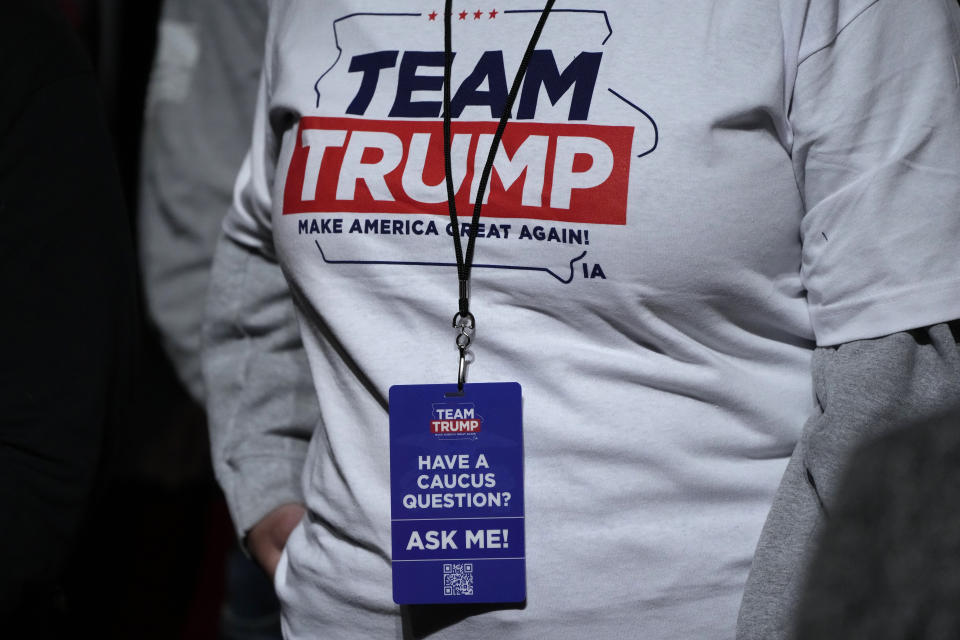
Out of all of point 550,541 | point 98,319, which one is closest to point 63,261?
point 98,319

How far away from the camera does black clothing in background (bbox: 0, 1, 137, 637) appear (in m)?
1.21

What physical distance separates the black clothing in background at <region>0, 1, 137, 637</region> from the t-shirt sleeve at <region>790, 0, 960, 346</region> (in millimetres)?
854

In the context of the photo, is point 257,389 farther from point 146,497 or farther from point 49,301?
point 146,497

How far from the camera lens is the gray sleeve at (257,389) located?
A: 4.52 ft

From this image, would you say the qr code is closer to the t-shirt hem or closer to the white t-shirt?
the white t-shirt

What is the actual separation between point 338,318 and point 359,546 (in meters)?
0.24

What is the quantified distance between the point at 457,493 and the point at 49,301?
0.57 m

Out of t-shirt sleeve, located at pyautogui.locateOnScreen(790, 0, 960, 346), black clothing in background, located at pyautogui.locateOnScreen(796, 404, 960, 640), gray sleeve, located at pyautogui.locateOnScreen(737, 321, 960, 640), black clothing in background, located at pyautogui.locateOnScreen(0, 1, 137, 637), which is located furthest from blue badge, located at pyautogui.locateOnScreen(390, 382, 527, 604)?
black clothing in background, located at pyautogui.locateOnScreen(796, 404, 960, 640)

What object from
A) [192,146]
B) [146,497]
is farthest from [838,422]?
[146,497]

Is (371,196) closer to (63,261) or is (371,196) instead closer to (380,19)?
(380,19)

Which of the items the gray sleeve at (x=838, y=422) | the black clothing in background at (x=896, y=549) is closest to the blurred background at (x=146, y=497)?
the gray sleeve at (x=838, y=422)

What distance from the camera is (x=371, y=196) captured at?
1066 mm

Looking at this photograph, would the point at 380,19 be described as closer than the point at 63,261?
Yes

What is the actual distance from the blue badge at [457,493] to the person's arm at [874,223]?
24 centimetres
